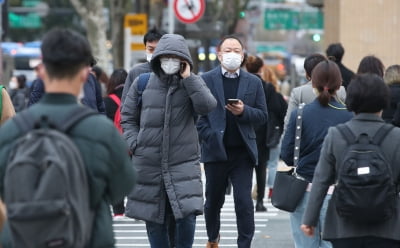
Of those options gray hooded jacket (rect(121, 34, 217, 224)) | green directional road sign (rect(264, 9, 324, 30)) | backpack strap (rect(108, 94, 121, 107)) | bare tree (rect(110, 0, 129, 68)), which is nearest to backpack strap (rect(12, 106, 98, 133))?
gray hooded jacket (rect(121, 34, 217, 224))

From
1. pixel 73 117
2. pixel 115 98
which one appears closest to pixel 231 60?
pixel 115 98

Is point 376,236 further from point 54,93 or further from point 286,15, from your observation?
point 286,15

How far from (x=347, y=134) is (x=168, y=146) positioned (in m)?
2.54

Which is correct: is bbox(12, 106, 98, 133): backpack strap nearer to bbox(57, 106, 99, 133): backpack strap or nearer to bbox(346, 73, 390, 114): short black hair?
bbox(57, 106, 99, 133): backpack strap

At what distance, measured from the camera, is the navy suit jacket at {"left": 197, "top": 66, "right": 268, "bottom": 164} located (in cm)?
1051

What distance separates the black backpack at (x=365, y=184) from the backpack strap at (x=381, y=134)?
0.05ft

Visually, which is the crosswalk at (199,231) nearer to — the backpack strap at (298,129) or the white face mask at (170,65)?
the white face mask at (170,65)

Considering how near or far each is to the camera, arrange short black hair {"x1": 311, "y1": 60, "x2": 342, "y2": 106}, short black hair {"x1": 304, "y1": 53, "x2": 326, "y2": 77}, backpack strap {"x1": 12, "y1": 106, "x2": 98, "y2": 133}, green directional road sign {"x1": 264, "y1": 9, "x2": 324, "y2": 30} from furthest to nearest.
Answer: green directional road sign {"x1": 264, "y1": 9, "x2": 324, "y2": 30} → short black hair {"x1": 304, "y1": 53, "x2": 326, "y2": 77} → short black hair {"x1": 311, "y1": 60, "x2": 342, "y2": 106} → backpack strap {"x1": 12, "y1": 106, "x2": 98, "y2": 133}

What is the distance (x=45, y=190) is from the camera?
207 inches

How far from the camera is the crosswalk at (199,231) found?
41.2 feet

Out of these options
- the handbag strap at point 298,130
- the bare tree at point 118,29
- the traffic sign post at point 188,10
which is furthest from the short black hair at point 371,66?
the bare tree at point 118,29

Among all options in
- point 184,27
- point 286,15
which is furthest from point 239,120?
point 286,15

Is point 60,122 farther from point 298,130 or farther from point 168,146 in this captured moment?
point 168,146

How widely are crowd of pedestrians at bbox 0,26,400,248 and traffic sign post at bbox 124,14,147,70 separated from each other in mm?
17409
